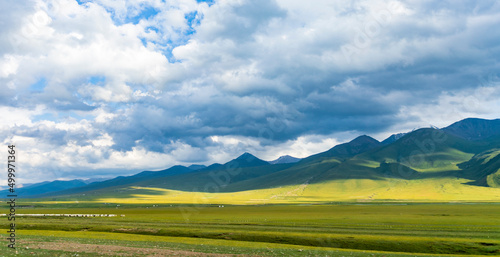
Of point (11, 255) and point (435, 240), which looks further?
point (435, 240)

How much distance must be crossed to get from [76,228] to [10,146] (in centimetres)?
4719

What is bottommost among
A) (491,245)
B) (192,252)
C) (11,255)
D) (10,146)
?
(491,245)

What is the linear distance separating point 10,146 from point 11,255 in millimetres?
9168

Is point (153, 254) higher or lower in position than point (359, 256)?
higher

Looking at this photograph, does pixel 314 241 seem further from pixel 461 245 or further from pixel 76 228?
pixel 76 228

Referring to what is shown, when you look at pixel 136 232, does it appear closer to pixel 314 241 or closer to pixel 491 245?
pixel 314 241

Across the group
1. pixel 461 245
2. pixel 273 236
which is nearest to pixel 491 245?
pixel 461 245

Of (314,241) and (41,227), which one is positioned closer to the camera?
(314,241)

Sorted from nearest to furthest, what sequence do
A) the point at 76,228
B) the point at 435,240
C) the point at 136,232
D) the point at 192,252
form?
the point at 192,252, the point at 435,240, the point at 136,232, the point at 76,228

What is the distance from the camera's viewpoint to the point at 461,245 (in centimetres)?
4606

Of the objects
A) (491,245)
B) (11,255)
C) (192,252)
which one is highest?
(11,255)

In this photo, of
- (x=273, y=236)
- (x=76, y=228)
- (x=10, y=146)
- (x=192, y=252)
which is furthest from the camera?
(x=76, y=228)

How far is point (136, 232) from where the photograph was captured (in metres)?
65.7

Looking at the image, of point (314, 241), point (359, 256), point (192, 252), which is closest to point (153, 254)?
point (192, 252)
